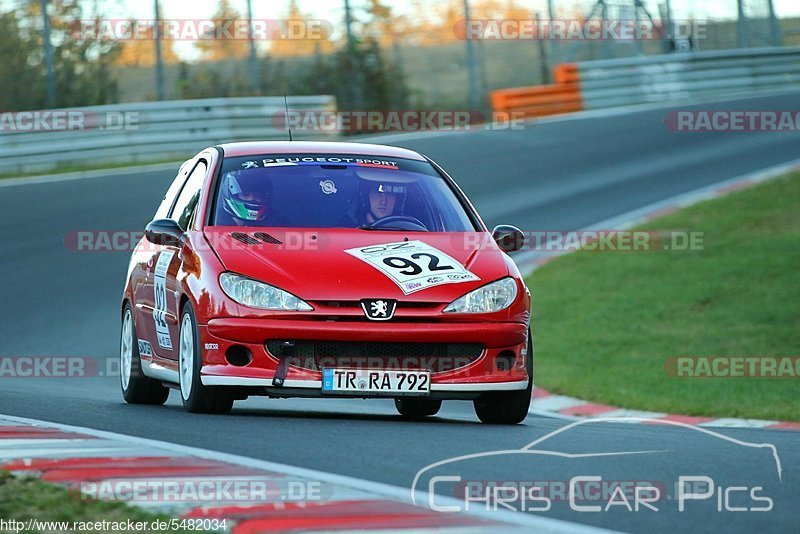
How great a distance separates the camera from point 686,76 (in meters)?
29.6

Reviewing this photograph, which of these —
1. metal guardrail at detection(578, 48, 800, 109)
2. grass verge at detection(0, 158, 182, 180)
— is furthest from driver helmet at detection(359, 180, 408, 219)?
metal guardrail at detection(578, 48, 800, 109)

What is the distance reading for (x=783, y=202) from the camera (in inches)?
711

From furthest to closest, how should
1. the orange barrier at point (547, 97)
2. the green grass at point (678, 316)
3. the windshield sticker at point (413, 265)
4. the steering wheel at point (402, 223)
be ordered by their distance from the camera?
the orange barrier at point (547, 97), the green grass at point (678, 316), the steering wheel at point (402, 223), the windshield sticker at point (413, 265)

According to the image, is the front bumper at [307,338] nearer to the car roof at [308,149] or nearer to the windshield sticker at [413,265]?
the windshield sticker at [413,265]

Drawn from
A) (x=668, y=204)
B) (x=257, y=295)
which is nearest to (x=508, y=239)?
(x=257, y=295)

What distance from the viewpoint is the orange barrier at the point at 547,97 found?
26.6 m

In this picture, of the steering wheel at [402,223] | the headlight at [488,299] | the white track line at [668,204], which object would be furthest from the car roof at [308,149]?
the white track line at [668,204]

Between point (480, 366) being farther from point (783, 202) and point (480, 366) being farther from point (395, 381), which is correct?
point (783, 202)

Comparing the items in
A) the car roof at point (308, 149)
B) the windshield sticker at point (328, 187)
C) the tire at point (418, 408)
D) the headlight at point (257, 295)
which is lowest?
the tire at point (418, 408)

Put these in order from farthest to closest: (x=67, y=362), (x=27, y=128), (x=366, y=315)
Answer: (x=27, y=128), (x=67, y=362), (x=366, y=315)

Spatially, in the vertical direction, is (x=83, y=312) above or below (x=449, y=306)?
below

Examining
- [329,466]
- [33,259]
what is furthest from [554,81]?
[329,466]

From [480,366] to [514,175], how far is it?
14130 millimetres

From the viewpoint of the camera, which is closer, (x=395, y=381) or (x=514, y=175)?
(x=395, y=381)
